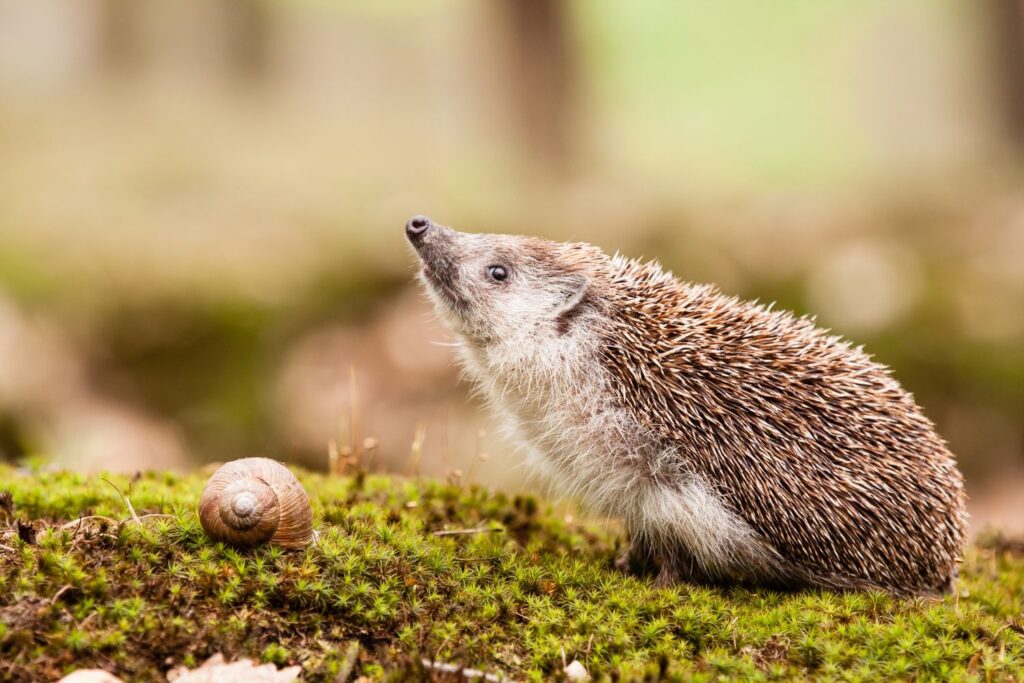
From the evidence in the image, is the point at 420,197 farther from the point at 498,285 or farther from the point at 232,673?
the point at 232,673

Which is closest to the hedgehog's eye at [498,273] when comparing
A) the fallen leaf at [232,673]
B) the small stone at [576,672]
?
the small stone at [576,672]

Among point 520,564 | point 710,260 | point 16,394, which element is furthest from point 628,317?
point 16,394

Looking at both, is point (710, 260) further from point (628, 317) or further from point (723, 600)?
point (723, 600)

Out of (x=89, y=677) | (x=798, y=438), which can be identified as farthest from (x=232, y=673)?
(x=798, y=438)

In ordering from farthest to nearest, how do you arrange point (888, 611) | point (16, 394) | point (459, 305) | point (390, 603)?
point (16, 394) < point (459, 305) < point (888, 611) < point (390, 603)

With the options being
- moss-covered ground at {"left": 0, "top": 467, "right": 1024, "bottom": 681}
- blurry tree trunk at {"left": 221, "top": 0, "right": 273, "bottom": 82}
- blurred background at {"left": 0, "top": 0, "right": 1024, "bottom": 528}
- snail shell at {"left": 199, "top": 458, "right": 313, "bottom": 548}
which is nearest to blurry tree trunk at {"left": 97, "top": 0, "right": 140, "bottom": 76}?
blurred background at {"left": 0, "top": 0, "right": 1024, "bottom": 528}
